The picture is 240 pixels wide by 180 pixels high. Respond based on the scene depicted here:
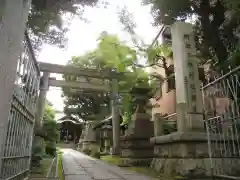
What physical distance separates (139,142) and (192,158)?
372 cm

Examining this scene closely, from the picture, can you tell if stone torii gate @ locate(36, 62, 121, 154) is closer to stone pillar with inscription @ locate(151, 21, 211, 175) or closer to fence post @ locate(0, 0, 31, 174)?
stone pillar with inscription @ locate(151, 21, 211, 175)

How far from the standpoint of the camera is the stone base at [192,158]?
5.16m

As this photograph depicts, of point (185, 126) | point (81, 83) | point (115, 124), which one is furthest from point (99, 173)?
point (81, 83)

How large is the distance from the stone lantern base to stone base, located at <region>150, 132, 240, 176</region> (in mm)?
2410

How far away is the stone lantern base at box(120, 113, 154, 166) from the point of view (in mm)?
9010

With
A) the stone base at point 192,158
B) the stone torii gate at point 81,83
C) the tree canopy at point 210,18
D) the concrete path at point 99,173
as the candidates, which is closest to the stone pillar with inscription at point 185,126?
the stone base at point 192,158

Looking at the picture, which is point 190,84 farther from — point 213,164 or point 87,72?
point 87,72

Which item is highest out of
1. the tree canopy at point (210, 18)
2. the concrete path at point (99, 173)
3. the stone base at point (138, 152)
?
the tree canopy at point (210, 18)

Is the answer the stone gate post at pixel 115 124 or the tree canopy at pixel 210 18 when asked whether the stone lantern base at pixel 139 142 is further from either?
the stone gate post at pixel 115 124

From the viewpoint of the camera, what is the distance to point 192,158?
18.5 feet

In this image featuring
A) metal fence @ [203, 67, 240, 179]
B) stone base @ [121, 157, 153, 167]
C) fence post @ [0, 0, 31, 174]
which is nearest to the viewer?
fence post @ [0, 0, 31, 174]

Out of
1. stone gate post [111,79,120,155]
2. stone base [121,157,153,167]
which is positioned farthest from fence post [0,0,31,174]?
stone gate post [111,79,120,155]

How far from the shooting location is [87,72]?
13797mm

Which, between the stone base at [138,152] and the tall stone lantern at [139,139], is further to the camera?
the tall stone lantern at [139,139]
